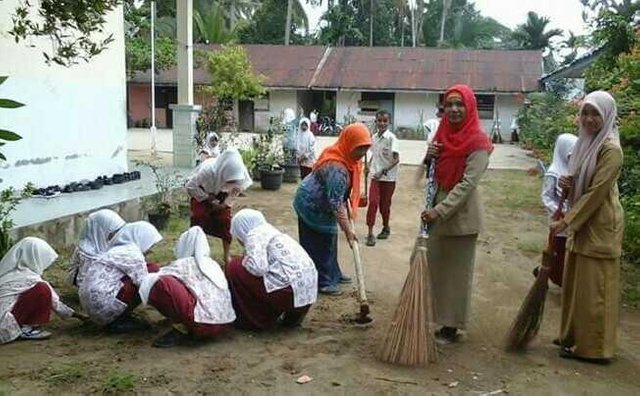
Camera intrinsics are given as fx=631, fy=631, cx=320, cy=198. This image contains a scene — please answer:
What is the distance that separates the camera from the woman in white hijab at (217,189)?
5293 millimetres

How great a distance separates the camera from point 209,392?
3348 millimetres

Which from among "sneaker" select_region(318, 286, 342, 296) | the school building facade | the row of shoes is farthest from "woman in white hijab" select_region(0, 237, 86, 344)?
the school building facade

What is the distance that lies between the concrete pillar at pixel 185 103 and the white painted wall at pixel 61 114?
1.99 metres

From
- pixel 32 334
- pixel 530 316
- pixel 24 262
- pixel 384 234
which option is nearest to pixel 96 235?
pixel 24 262

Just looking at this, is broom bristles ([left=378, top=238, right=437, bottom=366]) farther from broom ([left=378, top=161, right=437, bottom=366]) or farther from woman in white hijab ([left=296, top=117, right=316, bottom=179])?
woman in white hijab ([left=296, top=117, right=316, bottom=179])

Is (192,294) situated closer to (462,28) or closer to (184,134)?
(184,134)

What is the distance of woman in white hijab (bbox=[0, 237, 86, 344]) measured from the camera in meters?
3.90

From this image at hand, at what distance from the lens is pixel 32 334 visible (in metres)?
4.02

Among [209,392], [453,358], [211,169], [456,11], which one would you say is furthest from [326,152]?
[456,11]

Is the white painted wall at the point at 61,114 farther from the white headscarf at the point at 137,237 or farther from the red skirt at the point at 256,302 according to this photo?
the red skirt at the point at 256,302

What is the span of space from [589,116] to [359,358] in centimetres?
199

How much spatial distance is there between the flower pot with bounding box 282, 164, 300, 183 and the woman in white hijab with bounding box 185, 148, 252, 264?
608 cm

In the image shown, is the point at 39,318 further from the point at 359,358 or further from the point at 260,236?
the point at 359,358

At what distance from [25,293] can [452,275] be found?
2686 mm
